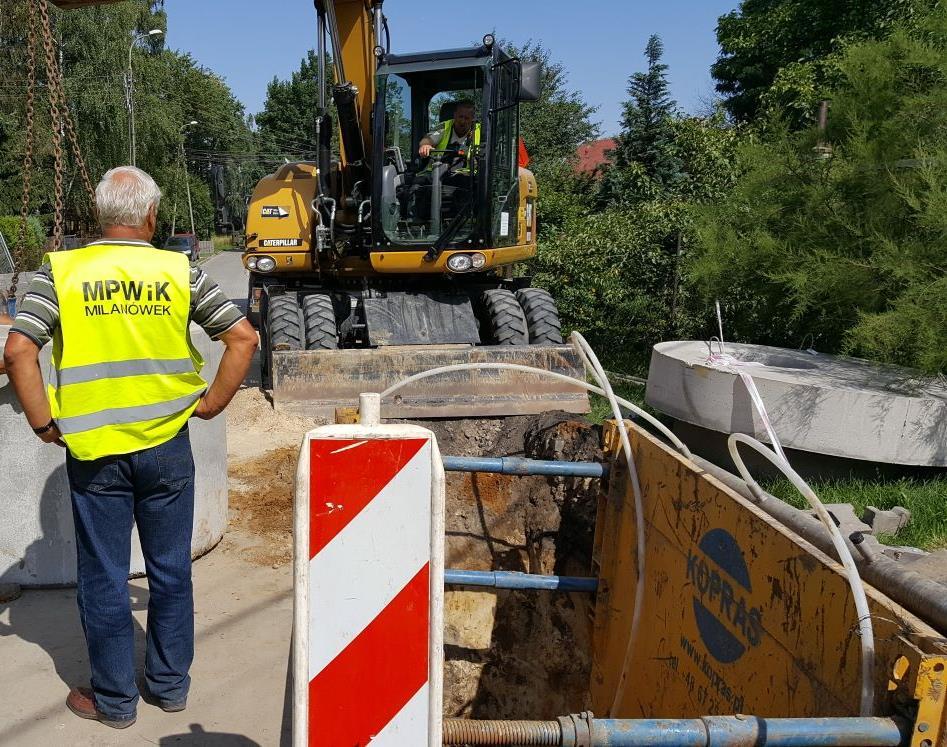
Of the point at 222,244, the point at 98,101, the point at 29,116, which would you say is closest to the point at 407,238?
the point at 29,116

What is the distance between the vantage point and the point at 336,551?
1.83 m

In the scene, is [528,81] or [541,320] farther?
[541,320]

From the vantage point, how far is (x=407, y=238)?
9.20 metres

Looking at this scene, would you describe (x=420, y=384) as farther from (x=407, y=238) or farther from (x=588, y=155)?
(x=588, y=155)

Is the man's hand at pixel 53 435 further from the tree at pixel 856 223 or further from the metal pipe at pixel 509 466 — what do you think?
the tree at pixel 856 223

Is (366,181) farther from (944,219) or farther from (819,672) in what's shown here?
(819,672)

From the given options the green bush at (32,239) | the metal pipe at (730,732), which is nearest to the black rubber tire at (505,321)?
the metal pipe at (730,732)

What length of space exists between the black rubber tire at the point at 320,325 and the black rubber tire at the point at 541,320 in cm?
210

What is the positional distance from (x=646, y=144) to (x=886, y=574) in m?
13.0

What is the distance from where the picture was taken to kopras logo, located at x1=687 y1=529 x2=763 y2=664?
2.53m

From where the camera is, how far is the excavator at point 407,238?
8234 millimetres

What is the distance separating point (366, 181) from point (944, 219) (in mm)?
5926

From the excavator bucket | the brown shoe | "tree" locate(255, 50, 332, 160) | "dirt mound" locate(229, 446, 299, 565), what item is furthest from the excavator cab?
"tree" locate(255, 50, 332, 160)

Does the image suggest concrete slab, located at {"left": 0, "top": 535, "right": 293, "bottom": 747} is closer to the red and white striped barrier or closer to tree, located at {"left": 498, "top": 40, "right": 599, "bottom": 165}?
the red and white striped barrier
